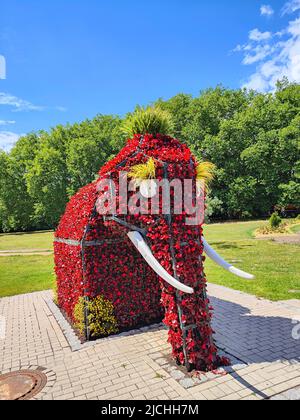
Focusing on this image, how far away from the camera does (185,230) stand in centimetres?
523

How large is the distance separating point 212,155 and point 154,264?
35.0 m

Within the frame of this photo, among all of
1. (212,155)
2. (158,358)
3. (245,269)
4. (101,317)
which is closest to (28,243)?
(245,269)

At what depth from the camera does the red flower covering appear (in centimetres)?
516

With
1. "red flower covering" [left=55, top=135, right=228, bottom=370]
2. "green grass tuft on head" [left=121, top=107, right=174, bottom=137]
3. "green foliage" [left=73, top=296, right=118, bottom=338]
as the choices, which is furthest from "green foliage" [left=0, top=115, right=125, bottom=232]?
"green grass tuft on head" [left=121, top=107, right=174, bottom=137]

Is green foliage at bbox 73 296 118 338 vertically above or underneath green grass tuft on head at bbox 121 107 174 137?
underneath

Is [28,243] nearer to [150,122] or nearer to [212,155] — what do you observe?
[212,155]

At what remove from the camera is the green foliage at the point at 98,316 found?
690 cm

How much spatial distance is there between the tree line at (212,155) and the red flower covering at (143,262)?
2734 cm

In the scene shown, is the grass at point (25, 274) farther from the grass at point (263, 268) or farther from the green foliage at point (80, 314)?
the grass at point (263, 268)

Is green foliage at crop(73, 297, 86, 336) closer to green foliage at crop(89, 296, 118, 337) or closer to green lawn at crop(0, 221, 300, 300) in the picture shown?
green foliage at crop(89, 296, 118, 337)

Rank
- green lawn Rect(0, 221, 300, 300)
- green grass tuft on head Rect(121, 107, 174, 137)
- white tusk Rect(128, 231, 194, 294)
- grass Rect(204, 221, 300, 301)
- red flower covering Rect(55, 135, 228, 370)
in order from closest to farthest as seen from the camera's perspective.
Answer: white tusk Rect(128, 231, 194, 294)
red flower covering Rect(55, 135, 228, 370)
green grass tuft on head Rect(121, 107, 174, 137)
grass Rect(204, 221, 300, 301)
green lawn Rect(0, 221, 300, 300)

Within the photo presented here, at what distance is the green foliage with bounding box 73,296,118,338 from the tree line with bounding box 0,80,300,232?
27939 millimetres
